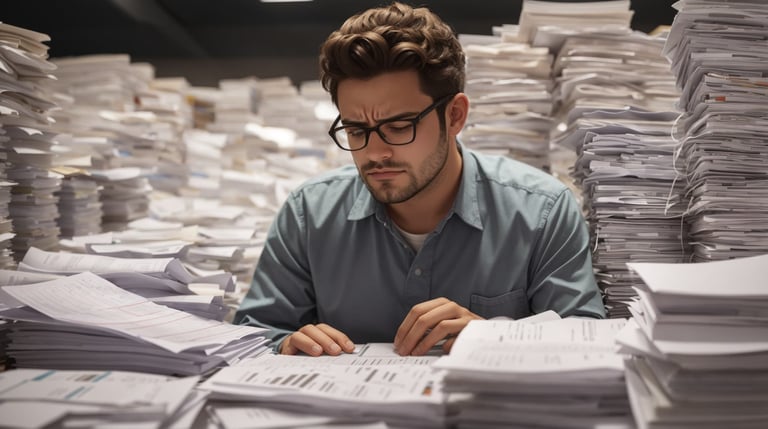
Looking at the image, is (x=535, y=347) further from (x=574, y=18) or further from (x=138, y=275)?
(x=574, y=18)

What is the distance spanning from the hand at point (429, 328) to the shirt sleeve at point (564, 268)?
1.15 ft

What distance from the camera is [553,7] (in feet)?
7.11

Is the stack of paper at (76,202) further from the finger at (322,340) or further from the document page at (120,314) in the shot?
the finger at (322,340)

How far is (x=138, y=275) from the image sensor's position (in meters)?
1.35

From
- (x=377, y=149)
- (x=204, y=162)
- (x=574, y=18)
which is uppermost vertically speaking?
(x=574, y=18)

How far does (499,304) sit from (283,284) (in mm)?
587

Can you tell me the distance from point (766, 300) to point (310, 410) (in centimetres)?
68

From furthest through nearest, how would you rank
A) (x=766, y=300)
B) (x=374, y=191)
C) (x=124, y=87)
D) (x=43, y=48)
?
(x=124, y=87) → (x=43, y=48) → (x=374, y=191) → (x=766, y=300)

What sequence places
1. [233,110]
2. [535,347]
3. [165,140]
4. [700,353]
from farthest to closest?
[233,110], [165,140], [535,347], [700,353]

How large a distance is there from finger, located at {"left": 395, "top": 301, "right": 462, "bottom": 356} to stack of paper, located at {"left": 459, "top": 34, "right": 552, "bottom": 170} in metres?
1.21

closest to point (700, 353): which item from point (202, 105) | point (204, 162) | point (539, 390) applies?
point (539, 390)

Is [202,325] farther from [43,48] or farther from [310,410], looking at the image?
[43,48]

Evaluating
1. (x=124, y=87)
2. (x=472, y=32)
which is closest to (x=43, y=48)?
(x=124, y=87)

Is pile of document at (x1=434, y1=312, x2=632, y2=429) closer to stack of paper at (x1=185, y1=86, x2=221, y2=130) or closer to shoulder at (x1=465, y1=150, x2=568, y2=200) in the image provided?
shoulder at (x1=465, y1=150, x2=568, y2=200)
